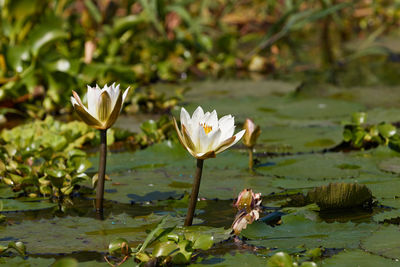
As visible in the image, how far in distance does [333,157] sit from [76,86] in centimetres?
149

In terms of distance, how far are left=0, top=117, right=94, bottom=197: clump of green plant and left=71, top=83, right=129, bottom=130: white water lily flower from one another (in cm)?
35

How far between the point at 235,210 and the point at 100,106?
1.62 ft

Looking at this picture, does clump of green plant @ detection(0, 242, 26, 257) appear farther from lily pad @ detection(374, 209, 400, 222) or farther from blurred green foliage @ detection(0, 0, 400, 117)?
blurred green foliage @ detection(0, 0, 400, 117)

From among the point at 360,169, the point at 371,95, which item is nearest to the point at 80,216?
the point at 360,169

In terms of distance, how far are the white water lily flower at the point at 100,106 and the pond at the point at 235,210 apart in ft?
0.91

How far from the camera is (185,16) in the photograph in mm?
4414

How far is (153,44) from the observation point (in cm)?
449

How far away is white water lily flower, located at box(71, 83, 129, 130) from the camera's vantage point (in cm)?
158

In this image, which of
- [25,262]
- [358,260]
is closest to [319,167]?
[358,260]

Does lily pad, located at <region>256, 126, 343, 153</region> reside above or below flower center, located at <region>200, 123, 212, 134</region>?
below

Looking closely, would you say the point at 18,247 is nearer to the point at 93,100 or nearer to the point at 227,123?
the point at 93,100

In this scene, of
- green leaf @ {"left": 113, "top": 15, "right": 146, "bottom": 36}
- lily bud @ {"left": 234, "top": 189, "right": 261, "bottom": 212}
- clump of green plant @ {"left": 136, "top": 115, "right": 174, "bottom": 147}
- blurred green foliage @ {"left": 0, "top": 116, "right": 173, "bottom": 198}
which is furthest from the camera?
green leaf @ {"left": 113, "top": 15, "right": 146, "bottom": 36}

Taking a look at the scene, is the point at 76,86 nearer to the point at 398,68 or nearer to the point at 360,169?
the point at 360,169

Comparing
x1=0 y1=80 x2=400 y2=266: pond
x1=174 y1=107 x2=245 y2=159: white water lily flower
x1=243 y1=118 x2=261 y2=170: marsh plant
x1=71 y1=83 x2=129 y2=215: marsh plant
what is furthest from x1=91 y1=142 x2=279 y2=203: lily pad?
x1=174 y1=107 x2=245 y2=159: white water lily flower
